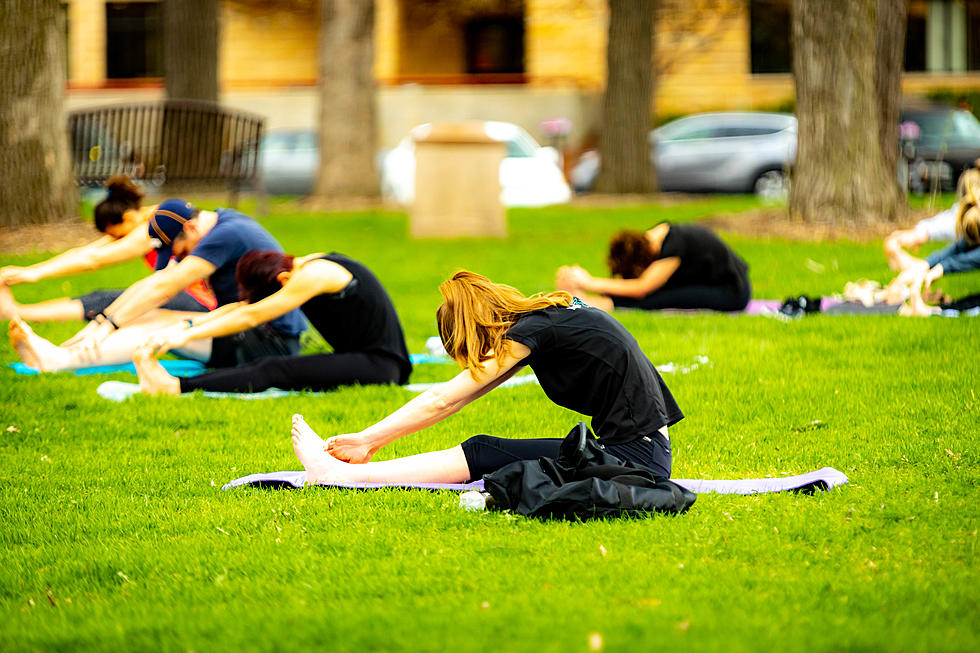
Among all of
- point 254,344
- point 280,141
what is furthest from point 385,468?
point 280,141

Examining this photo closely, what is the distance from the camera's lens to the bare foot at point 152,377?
697 cm

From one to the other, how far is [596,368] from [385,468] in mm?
1026

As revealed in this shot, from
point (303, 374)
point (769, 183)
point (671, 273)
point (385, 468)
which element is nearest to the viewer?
point (385, 468)

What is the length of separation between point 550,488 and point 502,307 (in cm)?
71

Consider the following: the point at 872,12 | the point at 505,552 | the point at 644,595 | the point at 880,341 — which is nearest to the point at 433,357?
the point at 880,341

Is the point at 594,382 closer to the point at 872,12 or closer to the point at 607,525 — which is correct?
the point at 607,525

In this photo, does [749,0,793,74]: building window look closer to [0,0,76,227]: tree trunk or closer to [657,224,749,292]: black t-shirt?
[0,0,76,227]: tree trunk

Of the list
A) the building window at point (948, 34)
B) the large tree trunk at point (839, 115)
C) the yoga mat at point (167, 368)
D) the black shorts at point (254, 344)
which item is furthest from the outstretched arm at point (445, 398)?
the building window at point (948, 34)

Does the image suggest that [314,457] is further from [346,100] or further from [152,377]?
[346,100]

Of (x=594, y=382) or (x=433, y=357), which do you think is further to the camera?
(x=433, y=357)

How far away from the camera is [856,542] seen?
423 cm

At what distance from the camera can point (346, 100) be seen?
59.6ft

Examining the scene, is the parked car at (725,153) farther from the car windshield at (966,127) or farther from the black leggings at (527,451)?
the black leggings at (527,451)

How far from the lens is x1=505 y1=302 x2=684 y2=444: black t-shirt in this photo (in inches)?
183
